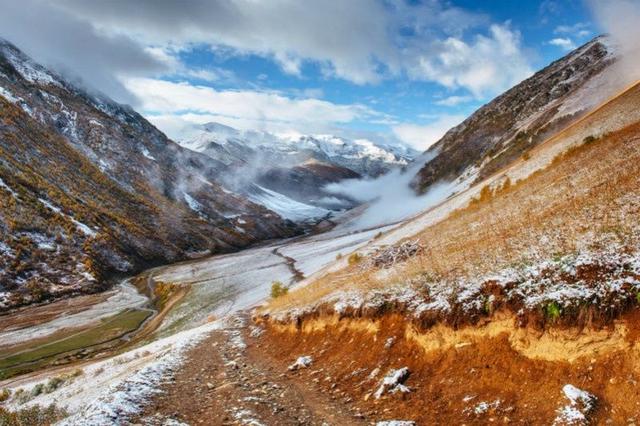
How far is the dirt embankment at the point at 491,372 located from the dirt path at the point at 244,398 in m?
0.65

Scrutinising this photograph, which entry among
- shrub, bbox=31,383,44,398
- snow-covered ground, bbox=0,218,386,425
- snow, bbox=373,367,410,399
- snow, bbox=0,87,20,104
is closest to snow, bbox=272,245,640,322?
snow, bbox=373,367,410,399

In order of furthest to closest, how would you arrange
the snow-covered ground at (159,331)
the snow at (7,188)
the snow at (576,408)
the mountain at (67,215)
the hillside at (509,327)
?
the snow at (7,188) → the mountain at (67,215) → the snow-covered ground at (159,331) → the hillside at (509,327) → the snow at (576,408)

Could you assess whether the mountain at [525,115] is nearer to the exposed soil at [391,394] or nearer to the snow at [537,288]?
the snow at [537,288]

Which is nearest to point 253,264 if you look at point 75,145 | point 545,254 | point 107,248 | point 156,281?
point 156,281

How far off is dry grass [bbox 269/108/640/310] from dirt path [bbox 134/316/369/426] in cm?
604

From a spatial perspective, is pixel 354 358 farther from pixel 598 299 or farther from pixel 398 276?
pixel 598 299

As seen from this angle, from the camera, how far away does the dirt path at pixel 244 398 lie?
41.3 ft

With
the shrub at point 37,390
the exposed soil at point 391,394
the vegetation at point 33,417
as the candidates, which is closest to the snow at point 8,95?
the shrub at point 37,390

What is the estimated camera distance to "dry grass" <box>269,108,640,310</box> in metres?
13.9

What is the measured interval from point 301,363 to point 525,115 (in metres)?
127

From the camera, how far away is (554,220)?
57.9 feet

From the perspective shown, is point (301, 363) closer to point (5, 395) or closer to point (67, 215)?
point (5, 395)

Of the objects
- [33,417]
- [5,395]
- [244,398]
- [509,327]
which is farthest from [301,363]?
[5,395]

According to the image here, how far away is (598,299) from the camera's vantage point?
10.4 metres
